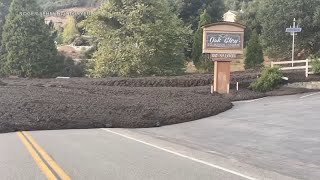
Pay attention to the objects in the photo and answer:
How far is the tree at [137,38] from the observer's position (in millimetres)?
45312

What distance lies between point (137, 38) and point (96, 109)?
24671mm

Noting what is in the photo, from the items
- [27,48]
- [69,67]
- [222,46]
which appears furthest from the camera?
[69,67]

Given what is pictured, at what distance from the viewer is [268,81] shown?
1227 inches

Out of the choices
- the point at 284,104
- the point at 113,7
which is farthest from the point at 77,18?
the point at 284,104

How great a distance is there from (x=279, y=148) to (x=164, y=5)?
36969mm

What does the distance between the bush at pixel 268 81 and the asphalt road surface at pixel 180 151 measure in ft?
32.9

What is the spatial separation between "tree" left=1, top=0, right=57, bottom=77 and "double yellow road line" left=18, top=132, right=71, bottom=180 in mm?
42276

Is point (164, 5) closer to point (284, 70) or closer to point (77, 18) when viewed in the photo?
point (284, 70)

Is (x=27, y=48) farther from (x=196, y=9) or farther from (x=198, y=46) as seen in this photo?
(x=196, y=9)

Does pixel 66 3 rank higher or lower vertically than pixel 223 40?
higher

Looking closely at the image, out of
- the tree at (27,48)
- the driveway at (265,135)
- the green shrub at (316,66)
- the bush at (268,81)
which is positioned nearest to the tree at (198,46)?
the tree at (27,48)

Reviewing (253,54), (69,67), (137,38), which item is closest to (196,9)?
(253,54)

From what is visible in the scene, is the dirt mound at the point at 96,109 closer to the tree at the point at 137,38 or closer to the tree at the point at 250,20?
the tree at the point at 137,38

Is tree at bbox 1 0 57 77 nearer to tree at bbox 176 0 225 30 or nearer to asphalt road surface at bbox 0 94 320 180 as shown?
tree at bbox 176 0 225 30
